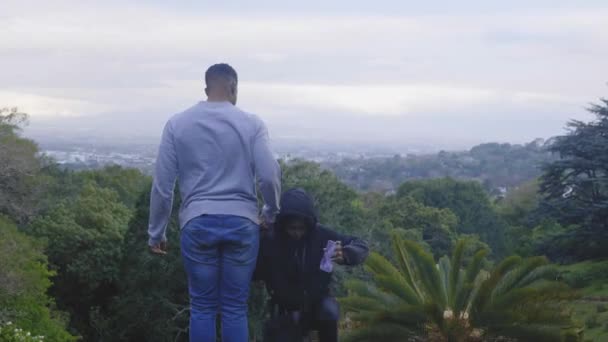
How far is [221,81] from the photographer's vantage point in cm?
536

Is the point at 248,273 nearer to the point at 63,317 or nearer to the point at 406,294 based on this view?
the point at 406,294

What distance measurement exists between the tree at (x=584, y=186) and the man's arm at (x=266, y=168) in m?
31.3

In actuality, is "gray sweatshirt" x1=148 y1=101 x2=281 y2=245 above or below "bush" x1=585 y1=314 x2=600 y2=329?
above

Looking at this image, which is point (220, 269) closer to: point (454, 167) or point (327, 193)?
point (327, 193)

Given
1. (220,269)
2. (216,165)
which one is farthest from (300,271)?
(216,165)

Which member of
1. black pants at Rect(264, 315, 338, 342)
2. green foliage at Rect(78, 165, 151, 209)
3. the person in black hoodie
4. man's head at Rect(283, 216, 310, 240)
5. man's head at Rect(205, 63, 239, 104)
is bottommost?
green foliage at Rect(78, 165, 151, 209)

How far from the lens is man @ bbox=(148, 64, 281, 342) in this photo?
5164 mm

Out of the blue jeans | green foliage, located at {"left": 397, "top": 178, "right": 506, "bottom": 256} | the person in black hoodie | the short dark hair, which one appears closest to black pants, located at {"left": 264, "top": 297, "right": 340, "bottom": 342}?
the person in black hoodie

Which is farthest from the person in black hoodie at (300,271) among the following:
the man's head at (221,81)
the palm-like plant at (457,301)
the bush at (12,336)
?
the bush at (12,336)

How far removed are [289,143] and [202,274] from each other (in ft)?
326

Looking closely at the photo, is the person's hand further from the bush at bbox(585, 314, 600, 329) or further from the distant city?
the distant city

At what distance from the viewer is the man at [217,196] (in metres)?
5.16

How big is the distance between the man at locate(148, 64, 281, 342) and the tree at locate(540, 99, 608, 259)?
103 feet

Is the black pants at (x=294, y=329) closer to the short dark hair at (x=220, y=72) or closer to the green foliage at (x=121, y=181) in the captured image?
the short dark hair at (x=220, y=72)
